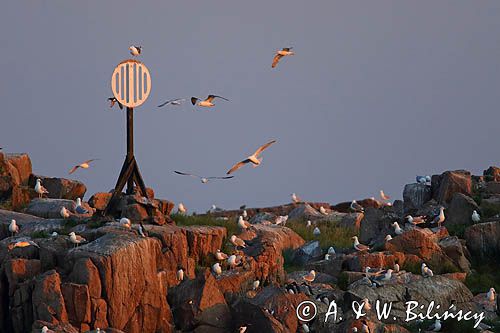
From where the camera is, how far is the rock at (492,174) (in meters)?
57.7

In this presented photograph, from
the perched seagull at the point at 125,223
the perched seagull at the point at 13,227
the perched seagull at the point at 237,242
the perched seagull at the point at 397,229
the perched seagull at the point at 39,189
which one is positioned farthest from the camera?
the perched seagull at the point at 39,189

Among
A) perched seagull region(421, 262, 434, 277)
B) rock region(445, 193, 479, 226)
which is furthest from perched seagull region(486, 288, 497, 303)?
rock region(445, 193, 479, 226)

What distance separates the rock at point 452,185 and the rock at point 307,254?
839 cm

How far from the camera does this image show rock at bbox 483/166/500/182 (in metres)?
57.7

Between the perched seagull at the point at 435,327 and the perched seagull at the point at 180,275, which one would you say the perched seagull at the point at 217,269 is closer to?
the perched seagull at the point at 180,275

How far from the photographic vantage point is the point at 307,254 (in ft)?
155

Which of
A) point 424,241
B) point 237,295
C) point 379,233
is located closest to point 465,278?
point 424,241

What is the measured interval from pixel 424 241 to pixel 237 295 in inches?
374

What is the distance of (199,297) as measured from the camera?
3738cm

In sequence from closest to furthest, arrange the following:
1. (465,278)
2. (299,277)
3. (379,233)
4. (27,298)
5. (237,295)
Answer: (27,298)
(237,295)
(299,277)
(465,278)
(379,233)

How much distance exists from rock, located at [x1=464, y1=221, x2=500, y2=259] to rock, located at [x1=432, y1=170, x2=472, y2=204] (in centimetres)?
528

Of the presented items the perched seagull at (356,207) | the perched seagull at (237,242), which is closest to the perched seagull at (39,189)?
the perched seagull at (237,242)

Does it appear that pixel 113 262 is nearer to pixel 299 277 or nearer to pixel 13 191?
pixel 299 277

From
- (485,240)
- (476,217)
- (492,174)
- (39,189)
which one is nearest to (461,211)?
(476,217)
